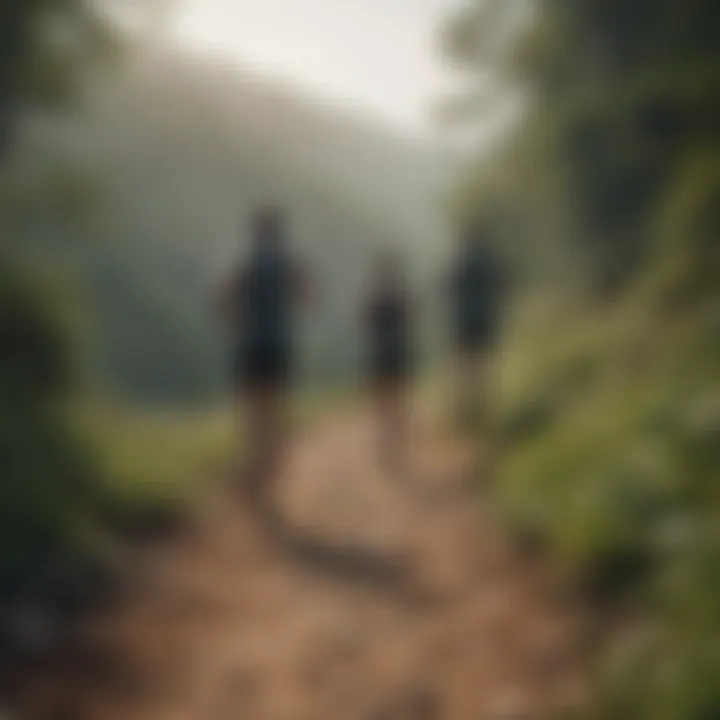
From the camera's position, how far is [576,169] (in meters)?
10.3

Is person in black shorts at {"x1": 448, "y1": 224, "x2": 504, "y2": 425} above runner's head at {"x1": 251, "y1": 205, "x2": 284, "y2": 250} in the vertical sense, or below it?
above

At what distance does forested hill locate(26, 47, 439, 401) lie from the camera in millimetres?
11055

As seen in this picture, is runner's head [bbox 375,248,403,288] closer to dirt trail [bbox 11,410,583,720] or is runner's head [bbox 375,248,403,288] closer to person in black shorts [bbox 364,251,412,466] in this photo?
person in black shorts [bbox 364,251,412,466]

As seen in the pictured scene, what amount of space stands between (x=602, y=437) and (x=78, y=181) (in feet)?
15.4

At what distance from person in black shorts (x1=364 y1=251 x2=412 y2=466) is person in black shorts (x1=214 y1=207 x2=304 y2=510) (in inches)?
63.8

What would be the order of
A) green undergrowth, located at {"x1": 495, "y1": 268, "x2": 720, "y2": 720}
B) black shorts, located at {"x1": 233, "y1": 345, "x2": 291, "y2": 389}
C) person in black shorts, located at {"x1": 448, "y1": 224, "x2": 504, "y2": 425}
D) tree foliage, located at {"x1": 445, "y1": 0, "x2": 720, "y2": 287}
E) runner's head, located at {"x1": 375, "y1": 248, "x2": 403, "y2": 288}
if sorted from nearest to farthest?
green undergrowth, located at {"x1": 495, "y1": 268, "x2": 720, "y2": 720} < tree foliage, located at {"x1": 445, "y1": 0, "x2": 720, "y2": 287} < black shorts, located at {"x1": 233, "y1": 345, "x2": 291, "y2": 389} < runner's head, located at {"x1": 375, "y1": 248, "x2": 403, "y2": 288} < person in black shorts, located at {"x1": 448, "y1": 224, "x2": 504, "y2": 425}

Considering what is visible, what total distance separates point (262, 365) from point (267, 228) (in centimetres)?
125

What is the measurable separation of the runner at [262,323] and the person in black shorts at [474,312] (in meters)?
2.42

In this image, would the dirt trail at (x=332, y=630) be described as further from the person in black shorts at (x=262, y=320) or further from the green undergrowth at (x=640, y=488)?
the person in black shorts at (x=262, y=320)

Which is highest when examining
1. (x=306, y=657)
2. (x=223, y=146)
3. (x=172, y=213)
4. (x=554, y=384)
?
(x=223, y=146)

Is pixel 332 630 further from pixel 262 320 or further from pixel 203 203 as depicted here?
pixel 203 203

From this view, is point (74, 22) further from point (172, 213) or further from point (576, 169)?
point (172, 213)

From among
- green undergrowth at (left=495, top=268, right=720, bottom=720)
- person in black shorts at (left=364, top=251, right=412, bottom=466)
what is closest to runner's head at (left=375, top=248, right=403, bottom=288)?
person in black shorts at (left=364, top=251, right=412, bottom=466)

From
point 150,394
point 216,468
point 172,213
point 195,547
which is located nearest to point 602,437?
point 195,547
